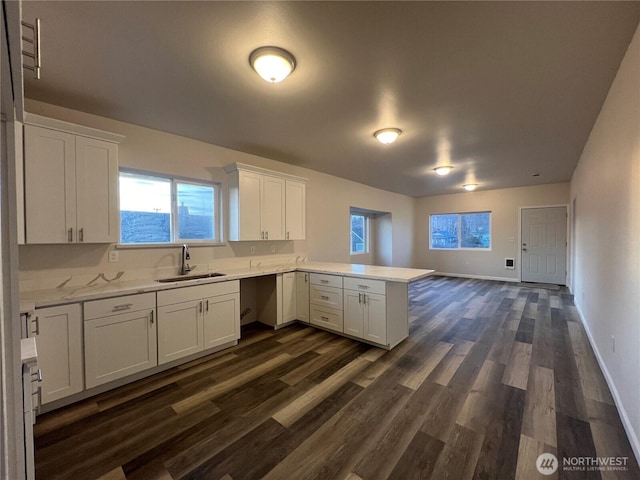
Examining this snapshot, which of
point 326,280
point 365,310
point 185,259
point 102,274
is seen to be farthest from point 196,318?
point 365,310

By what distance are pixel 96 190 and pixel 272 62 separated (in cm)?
196

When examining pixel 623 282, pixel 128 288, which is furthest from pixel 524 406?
pixel 128 288

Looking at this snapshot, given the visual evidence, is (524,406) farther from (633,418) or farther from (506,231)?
(506,231)

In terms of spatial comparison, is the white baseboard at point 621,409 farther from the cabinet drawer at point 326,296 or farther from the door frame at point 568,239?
the door frame at point 568,239

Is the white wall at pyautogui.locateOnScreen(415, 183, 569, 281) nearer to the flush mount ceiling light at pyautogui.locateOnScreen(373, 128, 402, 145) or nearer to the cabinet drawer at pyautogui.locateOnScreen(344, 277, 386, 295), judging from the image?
the flush mount ceiling light at pyautogui.locateOnScreen(373, 128, 402, 145)

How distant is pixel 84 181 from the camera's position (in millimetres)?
2408

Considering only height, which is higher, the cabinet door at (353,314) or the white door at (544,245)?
the white door at (544,245)

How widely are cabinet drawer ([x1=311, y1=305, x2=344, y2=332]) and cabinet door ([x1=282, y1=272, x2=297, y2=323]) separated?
0.31 metres

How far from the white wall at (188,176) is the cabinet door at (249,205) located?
0.29 metres

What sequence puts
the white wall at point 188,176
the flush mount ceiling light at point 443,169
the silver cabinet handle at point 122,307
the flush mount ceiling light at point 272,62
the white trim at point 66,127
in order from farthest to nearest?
the flush mount ceiling light at point 443,169 → the white wall at point 188,176 → the silver cabinet handle at point 122,307 → the white trim at point 66,127 → the flush mount ceiling light at point 272,62

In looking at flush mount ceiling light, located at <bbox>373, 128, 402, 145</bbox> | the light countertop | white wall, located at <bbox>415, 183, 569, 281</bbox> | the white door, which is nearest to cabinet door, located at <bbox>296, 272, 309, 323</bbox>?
the light countertop

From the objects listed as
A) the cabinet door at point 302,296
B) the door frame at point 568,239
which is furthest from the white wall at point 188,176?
the door frame at point 568,239

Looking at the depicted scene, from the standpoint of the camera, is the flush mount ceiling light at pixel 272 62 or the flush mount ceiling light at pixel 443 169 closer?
the flush mount ceiling light at pixel 272 62

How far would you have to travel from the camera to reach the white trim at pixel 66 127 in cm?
214
